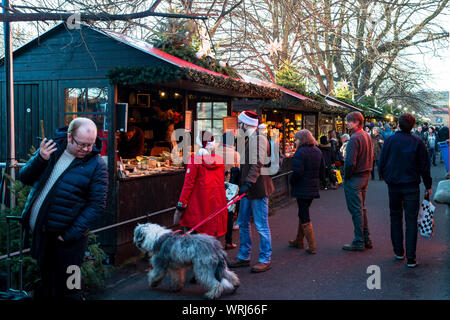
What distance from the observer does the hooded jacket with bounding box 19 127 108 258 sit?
3.68 meters

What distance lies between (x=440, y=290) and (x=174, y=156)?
5.62 metres

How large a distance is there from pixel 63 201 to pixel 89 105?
358 centimetres

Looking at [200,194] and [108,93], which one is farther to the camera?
[108,93]

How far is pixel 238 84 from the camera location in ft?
26.9

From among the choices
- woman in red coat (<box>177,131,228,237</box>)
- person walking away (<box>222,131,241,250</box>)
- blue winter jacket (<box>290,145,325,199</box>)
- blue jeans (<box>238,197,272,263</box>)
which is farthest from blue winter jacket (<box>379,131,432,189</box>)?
woman in red coat (<box>177,131,228,237</box>)

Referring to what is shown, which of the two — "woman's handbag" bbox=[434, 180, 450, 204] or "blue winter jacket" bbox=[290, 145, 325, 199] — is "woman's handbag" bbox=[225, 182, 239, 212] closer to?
"blue winter jacket" bbox=[290, 145, 325, 199]

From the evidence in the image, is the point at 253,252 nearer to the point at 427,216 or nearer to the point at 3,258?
the point at 427,216

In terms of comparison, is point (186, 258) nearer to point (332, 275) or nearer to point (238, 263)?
point (238, 263)

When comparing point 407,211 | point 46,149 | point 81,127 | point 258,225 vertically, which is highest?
point 81,127

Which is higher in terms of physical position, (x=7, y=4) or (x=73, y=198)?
(x=7, y=4)

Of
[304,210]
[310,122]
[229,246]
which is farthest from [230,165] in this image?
[310,122]

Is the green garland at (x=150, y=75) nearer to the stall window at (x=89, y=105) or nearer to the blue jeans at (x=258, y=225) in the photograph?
the stall window at (x=89, y=105)

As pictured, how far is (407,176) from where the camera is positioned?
602cm
